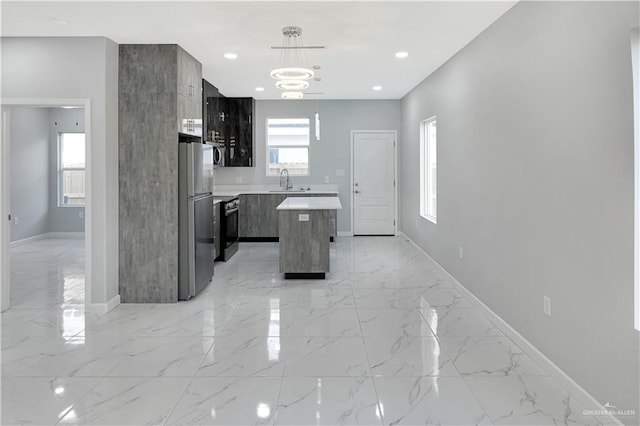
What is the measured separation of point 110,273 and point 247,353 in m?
1.89

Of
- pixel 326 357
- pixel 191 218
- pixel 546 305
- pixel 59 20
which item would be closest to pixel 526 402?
pixel 546 305

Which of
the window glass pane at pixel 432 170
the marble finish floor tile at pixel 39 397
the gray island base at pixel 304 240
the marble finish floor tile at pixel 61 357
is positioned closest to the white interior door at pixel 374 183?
the window glass pane at pixel 432 170

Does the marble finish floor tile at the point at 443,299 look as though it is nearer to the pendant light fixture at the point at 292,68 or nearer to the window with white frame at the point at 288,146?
the pendant light fixture at the point at 292,68

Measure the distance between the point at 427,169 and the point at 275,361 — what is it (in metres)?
4.74

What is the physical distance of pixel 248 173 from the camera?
8539 mm

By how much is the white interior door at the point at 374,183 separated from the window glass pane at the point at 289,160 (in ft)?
3.27

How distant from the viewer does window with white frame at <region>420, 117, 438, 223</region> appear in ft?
22.1

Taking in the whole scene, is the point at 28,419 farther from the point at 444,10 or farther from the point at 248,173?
the point at 248,173

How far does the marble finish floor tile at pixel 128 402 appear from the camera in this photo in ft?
7.52

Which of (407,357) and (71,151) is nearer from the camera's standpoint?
(407,357)

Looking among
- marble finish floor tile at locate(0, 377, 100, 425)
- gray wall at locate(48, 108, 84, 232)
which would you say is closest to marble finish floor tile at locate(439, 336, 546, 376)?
marble finish floor tile at locate(0, 377, 100, 425)

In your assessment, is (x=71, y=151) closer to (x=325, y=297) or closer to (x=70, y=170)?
(x=70, y=170)

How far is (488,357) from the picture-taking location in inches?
120

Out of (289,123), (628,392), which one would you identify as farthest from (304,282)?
(289,123)
